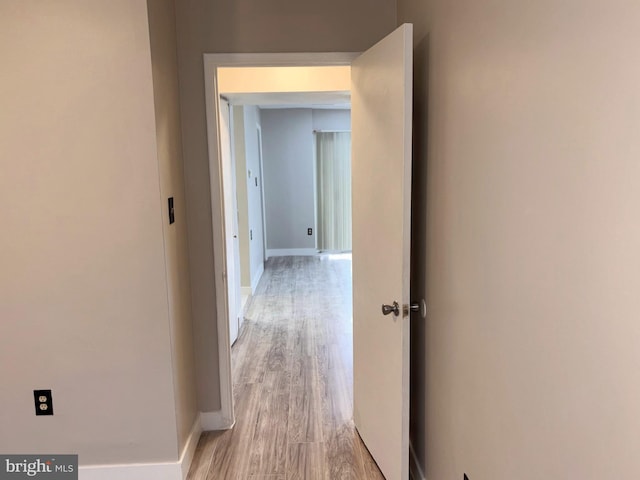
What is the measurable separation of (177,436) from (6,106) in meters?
1.58

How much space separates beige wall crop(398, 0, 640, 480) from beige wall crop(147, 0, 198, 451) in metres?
1.13

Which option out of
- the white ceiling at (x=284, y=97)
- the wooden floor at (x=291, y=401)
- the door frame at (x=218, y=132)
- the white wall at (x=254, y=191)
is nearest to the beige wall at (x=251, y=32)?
the door frame at (x=218, y=132)

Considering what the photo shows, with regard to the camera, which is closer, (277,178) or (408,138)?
(408,138)

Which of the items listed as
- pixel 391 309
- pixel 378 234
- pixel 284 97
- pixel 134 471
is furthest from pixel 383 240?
pixel 284 97

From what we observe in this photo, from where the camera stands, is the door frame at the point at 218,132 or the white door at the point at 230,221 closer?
the door frame at the point at 218,132

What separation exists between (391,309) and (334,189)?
580cm

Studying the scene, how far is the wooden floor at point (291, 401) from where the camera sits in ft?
7.84

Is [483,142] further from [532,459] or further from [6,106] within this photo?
[6,106]

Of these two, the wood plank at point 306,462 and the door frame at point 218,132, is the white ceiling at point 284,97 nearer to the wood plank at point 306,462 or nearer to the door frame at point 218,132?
the door frame at point 218,132

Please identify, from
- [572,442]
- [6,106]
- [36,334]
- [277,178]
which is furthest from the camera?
[277,178]

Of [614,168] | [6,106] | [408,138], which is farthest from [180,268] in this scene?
[614,168]

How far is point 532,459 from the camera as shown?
1131mm

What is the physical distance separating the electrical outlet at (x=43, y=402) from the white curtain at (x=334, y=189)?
19.0 feet

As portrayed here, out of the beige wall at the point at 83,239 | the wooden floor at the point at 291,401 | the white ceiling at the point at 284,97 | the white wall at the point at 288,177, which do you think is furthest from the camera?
the white wall at the point at 288,177
